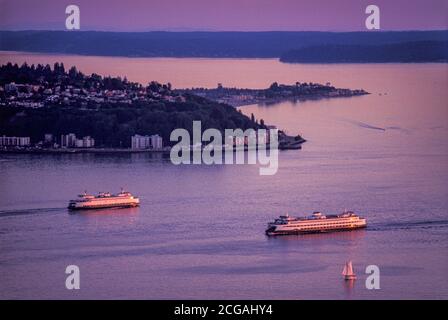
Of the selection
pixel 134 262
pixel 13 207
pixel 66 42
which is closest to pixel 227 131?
pixel 66 42

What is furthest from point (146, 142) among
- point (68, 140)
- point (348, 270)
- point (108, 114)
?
point (348, 270)

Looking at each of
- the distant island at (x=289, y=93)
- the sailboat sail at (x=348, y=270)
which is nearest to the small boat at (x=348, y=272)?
the sailboat sail at (x=348, y=270)

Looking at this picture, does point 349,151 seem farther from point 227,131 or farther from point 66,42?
point 66,42

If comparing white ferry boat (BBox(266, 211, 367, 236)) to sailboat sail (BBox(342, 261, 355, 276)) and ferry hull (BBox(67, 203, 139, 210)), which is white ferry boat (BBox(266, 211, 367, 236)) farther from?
sailboat sail (BBox(342, 261, 355, 276))

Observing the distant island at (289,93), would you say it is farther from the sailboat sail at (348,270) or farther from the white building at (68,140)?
the sailboat sail at (348,270)

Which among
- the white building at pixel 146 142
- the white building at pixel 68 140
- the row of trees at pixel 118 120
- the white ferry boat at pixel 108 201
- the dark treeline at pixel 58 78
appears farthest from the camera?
the dark treeline at pixel 58 78

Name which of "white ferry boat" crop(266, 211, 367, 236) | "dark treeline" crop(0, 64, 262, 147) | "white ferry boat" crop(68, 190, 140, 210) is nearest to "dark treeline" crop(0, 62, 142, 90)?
"dark treeline" crop(0, 64, 262, 147)

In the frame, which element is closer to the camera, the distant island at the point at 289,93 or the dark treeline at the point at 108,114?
the dark treeline at the point at 108,114
